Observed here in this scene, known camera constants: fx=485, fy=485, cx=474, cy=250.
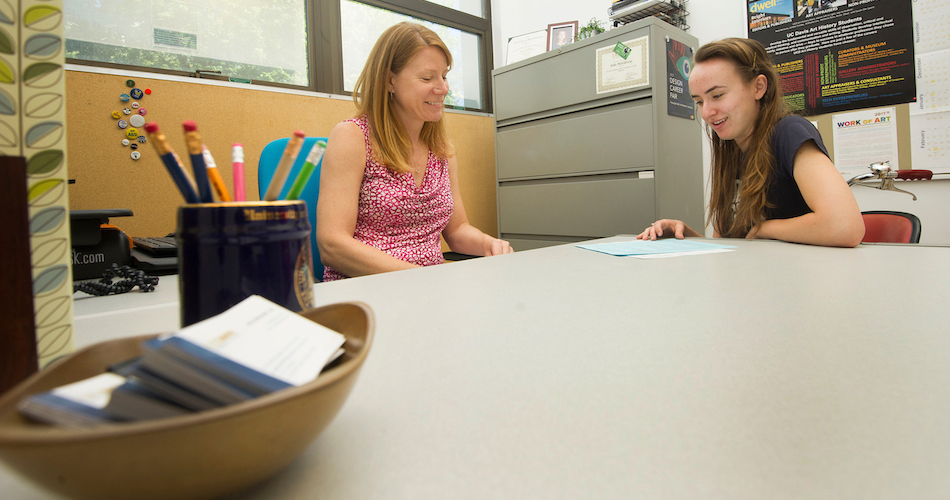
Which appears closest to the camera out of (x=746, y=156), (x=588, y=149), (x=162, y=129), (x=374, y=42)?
(x=746, y=156)

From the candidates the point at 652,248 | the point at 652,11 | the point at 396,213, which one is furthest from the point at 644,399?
the point at 652,11

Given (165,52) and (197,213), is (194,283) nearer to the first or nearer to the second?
(197,213)

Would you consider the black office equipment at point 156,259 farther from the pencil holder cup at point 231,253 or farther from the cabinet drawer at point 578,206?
the cabinet drawer at point 578,206

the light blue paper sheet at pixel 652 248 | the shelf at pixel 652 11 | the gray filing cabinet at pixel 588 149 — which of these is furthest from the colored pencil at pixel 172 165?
the shelf at pixel 652 11

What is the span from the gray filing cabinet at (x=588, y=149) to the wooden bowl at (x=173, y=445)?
2.31 metres

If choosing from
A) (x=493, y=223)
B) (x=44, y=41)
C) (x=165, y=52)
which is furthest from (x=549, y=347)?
(x=493, y=223)

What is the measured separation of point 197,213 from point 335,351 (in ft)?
0.40

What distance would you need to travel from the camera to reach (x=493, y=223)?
3.27 metres

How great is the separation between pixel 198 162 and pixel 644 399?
0.30 meters

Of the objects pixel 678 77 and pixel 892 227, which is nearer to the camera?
pixel 892 227

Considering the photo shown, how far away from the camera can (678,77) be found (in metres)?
2.35

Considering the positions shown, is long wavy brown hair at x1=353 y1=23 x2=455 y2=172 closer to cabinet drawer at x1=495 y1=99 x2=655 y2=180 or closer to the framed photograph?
cabinet drawer at x1=495 y1=99 x2=655 y2=180

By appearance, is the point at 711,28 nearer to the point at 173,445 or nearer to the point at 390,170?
the point at 390,170

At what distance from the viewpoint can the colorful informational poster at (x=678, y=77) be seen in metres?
2.29
